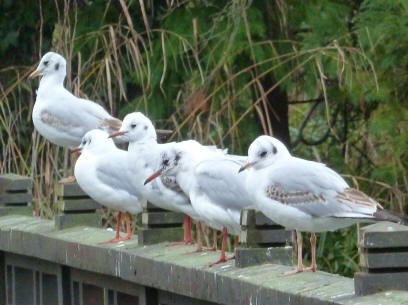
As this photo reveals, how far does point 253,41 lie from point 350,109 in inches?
39.0

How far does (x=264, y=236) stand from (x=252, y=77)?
4.87 m

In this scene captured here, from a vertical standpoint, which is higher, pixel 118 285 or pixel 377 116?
pixel 377 116

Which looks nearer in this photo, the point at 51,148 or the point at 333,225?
the point at 333,225

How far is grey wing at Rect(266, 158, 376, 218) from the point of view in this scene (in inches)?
161

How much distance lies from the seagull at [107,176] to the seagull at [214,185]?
58 cm

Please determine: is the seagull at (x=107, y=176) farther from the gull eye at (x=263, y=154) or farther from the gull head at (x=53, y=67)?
the gull head at (x=53, y=67)

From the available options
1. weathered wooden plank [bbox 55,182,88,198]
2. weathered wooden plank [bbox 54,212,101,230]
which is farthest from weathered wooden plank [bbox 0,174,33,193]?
weathered wooden plank [bbox 54,212,101,230]

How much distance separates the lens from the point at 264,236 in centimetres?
373

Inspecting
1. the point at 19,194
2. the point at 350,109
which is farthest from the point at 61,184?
the point at 350,109

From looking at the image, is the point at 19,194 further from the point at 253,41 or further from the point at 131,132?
the point at 253,41

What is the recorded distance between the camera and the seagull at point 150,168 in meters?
4.86

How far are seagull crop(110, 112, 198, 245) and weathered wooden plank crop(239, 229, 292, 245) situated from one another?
0.89m

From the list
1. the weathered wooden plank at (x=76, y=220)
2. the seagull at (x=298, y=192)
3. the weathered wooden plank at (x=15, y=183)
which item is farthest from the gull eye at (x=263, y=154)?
the weathered wooden plank at (x=15, y=183)

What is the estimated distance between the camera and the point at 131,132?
5.53 metres
